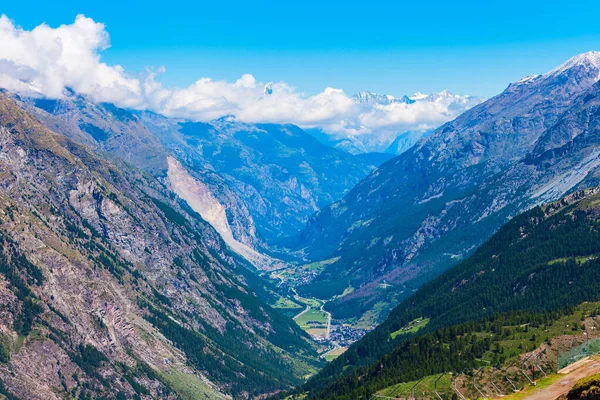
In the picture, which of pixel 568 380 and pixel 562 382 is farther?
pixel 562 382

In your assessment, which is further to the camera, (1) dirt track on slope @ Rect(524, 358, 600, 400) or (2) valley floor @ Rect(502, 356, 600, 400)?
(2) valley floor @ Rect(502, 356, 600, 400)

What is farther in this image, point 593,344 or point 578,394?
point 593,344

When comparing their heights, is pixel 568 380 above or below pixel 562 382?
above

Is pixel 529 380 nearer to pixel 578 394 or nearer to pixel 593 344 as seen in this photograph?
pixel 593 344

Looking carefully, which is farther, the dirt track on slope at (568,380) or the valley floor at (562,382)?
the valley floor at (562,382)

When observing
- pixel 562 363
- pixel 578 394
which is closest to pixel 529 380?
pixel 562 363

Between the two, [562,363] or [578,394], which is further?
[562,363]
